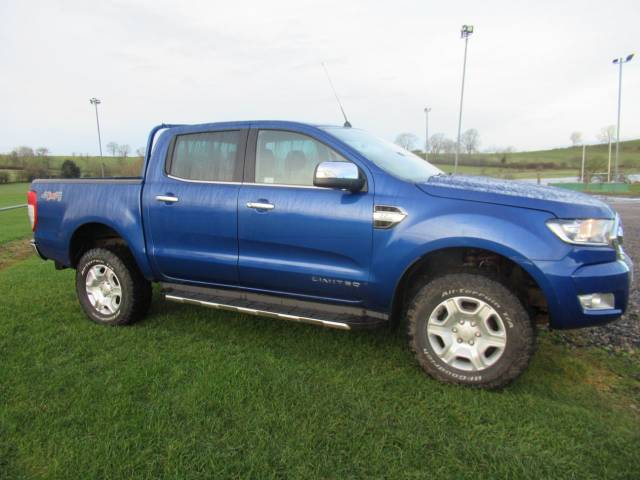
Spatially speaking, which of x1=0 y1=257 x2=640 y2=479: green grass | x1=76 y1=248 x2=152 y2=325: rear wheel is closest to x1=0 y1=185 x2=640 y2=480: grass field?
x1=0 y1=257 x2=640 y2=479: green grass

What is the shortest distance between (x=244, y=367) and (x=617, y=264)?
2.54 metres

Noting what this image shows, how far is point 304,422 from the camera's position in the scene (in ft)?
8.64

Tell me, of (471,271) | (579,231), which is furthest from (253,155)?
(579,231)

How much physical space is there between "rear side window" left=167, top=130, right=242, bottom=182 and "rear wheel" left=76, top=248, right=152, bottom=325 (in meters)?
0.99

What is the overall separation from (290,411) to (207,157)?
2.23m

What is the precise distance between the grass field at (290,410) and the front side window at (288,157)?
137 cm

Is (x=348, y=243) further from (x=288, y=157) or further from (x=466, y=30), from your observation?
(x=466, y=30)

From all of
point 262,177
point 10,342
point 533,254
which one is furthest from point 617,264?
point 10,342

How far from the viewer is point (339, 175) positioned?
3.07 meters

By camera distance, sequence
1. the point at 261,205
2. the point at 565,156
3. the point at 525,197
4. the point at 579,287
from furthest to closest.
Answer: the point at 565,156
the point at 261,205
the point at 525,197
the point at 579,287

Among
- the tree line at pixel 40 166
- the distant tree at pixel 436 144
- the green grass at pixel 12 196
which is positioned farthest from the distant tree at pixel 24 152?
the distant tree at pixel 436 144

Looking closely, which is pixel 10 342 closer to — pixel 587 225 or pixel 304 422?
pixel 304 422

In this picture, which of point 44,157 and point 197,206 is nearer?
point 197,206

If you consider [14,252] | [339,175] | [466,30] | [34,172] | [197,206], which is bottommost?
[14,252]
